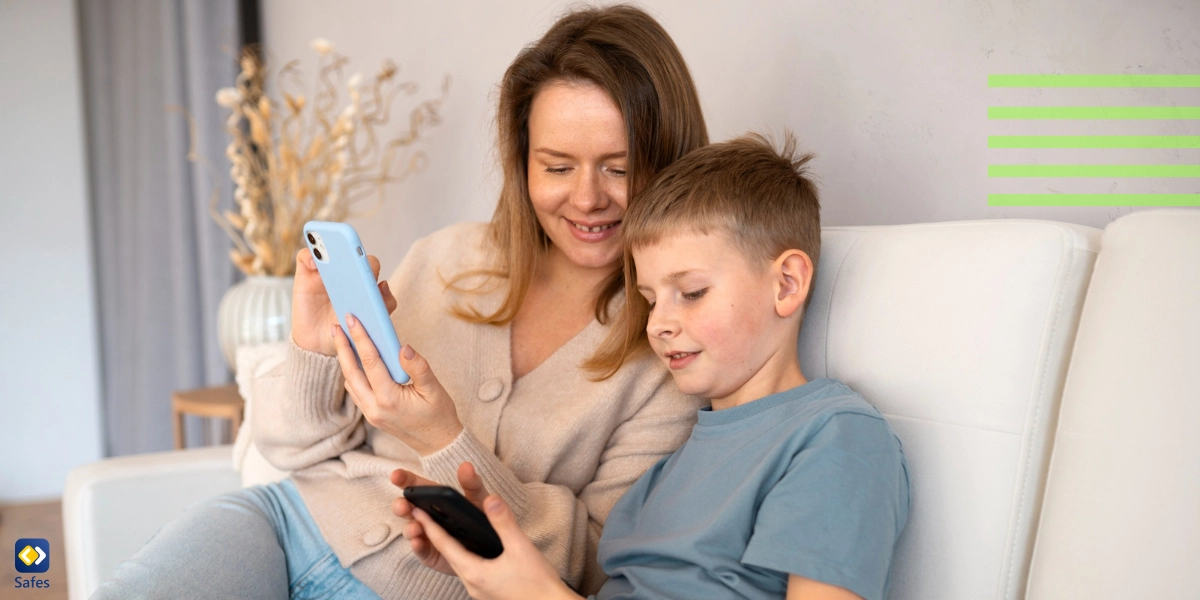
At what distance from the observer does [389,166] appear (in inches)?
105

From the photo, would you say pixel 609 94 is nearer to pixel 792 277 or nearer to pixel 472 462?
pixel 792 277

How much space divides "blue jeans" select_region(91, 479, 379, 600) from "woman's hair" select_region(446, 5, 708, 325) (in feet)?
1.21

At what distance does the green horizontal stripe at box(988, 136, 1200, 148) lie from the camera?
891 millimetres

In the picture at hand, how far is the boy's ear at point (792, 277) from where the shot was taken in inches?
36.7

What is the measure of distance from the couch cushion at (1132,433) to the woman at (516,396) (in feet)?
1.72

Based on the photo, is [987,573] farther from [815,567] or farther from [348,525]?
[348,525]

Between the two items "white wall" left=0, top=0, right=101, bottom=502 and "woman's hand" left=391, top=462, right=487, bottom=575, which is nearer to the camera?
"woman's hand" left=391, top=462, right=487, bottom=575

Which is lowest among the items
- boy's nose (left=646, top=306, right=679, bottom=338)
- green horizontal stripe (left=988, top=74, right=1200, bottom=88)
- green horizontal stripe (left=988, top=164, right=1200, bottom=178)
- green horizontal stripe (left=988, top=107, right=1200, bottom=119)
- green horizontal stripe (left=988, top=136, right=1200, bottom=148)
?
boy's nose (left=646, top=306, right=679, bottom=338)

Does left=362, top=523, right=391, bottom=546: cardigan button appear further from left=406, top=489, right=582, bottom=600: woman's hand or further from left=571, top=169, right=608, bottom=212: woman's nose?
left=571, top=169, right=608, bottom=212: woman's nose

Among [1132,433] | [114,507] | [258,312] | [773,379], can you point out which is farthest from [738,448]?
[258,312]

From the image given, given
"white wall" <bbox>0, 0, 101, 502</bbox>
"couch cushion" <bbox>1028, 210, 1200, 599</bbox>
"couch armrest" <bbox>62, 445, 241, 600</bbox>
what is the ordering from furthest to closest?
"white wall" <bbox>0, 0, 101, 502</bbox>, "couch armrest" <bbox>62, 445, 241, 600</bbox>, "couch cushion" <bbox>1028, 210, 1200, 599</bbox>

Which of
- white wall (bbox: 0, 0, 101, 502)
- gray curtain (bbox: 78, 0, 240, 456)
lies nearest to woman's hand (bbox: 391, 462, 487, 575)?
gray curtain (bbox: 78, 0, 240, 456)

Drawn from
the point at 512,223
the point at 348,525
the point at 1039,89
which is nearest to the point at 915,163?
the point at 1039,89

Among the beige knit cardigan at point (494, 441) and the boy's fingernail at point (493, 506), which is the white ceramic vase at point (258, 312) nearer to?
the beige knit cardigan at point (494, 441)
